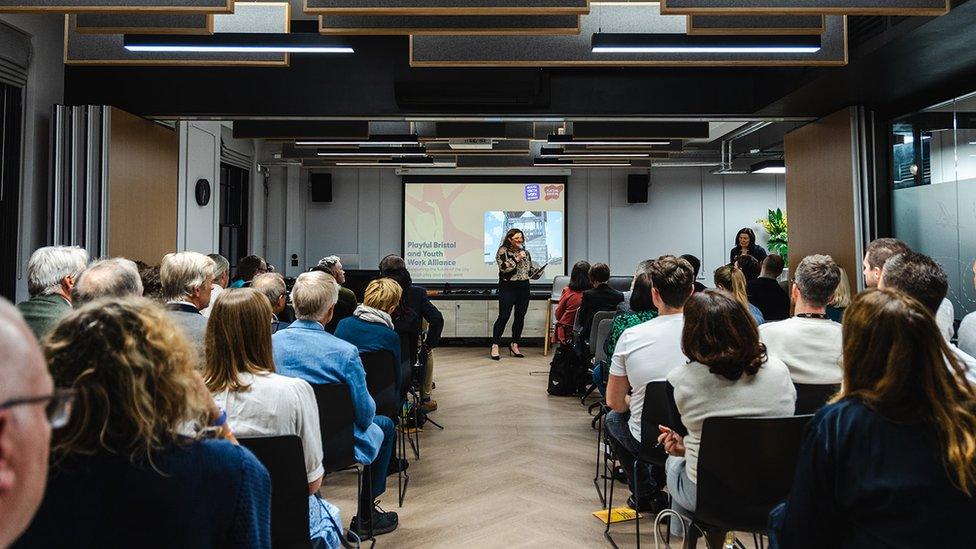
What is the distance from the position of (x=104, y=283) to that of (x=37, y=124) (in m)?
3.18

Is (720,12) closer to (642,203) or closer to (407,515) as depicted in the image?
(407,515)

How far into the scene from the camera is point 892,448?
1.14 metres

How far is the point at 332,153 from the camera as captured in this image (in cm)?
764

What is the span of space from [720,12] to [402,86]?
9.28 feet

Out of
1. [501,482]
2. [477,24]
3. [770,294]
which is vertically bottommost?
[501,482]

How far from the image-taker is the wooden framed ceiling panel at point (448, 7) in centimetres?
295

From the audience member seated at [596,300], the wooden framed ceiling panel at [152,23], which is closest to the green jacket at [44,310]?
the wooden framed ceiling panel at [152,23]

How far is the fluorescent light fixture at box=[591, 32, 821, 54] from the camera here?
3662 millimetres

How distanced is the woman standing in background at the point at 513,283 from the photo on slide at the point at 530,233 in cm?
163

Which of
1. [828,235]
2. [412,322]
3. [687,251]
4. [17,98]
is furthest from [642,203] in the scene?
[17,98]

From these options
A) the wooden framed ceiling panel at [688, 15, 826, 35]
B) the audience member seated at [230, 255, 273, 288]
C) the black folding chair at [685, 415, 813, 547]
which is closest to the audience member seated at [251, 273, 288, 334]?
the audience member seated at [230, 255, 273, 288]

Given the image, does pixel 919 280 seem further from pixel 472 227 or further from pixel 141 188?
pixel 472 227

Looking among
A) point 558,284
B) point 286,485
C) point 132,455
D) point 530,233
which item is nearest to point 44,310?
point 286,485

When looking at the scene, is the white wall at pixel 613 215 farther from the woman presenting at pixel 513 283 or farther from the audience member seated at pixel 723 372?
the audience member seated at pixel 723 372
